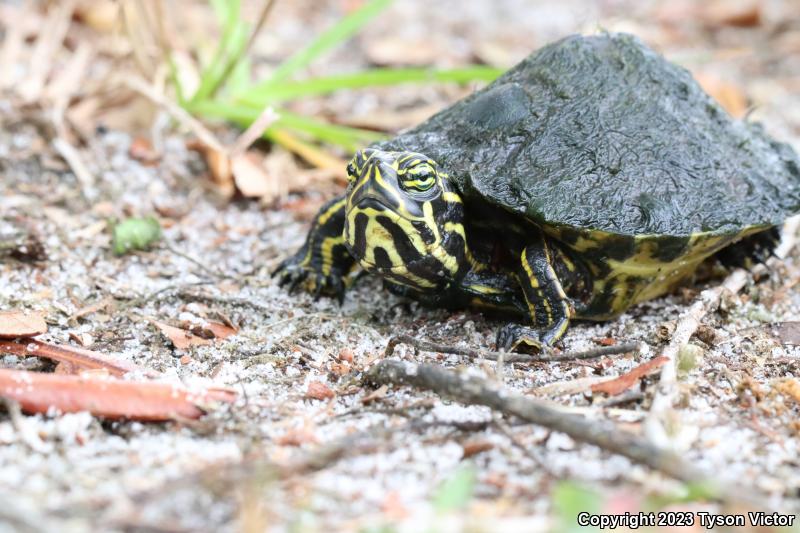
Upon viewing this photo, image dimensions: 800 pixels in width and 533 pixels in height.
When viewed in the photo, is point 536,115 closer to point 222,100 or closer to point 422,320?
point 422,320

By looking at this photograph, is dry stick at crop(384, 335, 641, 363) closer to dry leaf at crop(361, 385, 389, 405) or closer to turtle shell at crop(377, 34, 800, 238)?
dry leaf at crop(361, 385, 389, 405)

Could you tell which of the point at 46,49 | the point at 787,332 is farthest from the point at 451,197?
the point at 46,49

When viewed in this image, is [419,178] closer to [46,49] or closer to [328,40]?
[328,40]

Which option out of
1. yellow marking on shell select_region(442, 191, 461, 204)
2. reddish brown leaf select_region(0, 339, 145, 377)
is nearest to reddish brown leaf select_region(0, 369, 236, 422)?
reddish brown leaf select_region(0, 339, 145, 377)

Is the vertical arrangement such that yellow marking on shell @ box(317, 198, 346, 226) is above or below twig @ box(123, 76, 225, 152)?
below

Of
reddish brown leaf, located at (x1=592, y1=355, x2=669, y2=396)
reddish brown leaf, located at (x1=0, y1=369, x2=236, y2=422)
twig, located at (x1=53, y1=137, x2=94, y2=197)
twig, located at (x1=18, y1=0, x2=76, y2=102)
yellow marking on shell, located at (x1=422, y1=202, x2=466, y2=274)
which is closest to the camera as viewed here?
reddish brown leaf, located at (x1=0, y1=369, x2=236, y2=422)

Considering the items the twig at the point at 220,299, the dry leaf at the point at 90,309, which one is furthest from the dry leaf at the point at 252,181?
the dry leaf at the point at 90,309
